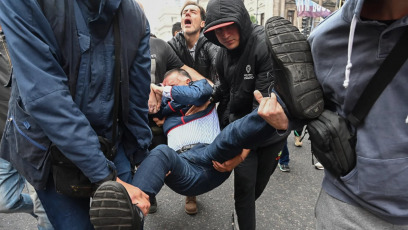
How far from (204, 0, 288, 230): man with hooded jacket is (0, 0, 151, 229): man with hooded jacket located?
0.84m

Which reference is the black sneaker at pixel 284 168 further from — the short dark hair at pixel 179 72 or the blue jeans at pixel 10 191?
the blue jeans at pixel 10 191

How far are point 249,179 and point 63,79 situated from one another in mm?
1555

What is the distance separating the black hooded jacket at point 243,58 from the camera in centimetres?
221

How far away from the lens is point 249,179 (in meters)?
2.24

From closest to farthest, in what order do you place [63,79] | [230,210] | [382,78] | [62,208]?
[382,78] < [63,79] < [62,208] < [230,210]

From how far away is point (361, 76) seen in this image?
1007 millimetres

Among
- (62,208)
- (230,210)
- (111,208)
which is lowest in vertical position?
(230,210)

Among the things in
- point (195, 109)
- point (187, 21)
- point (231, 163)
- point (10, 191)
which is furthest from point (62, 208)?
point (187, 21)

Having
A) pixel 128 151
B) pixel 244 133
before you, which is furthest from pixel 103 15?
pixel 244 133

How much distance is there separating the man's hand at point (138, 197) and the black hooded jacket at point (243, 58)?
1179 mm

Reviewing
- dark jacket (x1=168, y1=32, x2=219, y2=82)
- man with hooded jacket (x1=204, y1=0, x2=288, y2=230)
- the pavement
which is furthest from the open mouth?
the pavement

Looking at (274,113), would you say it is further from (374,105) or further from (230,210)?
(230,210)

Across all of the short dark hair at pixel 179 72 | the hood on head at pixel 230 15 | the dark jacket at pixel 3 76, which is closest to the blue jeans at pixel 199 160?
the hood on head at pixel 230 15

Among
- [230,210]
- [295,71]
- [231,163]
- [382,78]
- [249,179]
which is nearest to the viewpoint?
[382,78]
